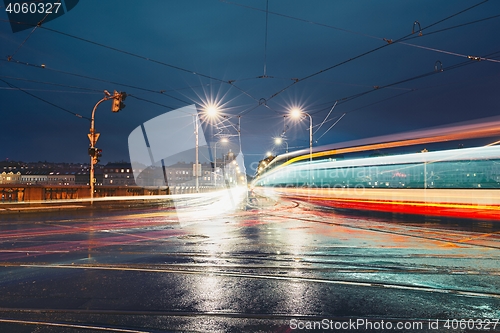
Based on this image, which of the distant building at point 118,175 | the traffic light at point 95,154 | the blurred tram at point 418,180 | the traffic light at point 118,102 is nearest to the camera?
the blurred tram at point 418,180

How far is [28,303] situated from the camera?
16.4ft

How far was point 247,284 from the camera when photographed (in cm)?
588

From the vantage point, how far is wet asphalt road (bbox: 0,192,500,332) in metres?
4.34

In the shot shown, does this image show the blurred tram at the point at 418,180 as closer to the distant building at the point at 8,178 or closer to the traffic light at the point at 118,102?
the traffic light at the point at 118,102

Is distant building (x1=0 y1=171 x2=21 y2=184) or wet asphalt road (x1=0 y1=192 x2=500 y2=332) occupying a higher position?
distant building (x1=0 y1=171 x2=21 y2=184)

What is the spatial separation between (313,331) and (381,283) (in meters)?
2.30

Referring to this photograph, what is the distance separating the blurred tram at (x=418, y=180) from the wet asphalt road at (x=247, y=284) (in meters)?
8.08

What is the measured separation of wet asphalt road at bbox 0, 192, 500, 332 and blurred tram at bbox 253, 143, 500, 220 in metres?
8.08

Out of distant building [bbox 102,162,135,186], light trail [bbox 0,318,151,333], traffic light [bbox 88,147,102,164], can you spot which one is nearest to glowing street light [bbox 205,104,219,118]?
traffic light [bbox 88,147,102,164]

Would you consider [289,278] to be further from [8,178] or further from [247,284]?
[8,178]

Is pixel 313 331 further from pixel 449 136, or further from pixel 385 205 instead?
pixel 385 205

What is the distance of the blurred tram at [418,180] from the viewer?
58.1 feet

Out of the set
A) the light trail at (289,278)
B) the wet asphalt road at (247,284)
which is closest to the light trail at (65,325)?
the wet asphalt road at (247,284)

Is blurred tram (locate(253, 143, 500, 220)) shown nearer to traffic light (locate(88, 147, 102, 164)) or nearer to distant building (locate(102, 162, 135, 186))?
traffic light (locate(88, 147, 102, 164))
